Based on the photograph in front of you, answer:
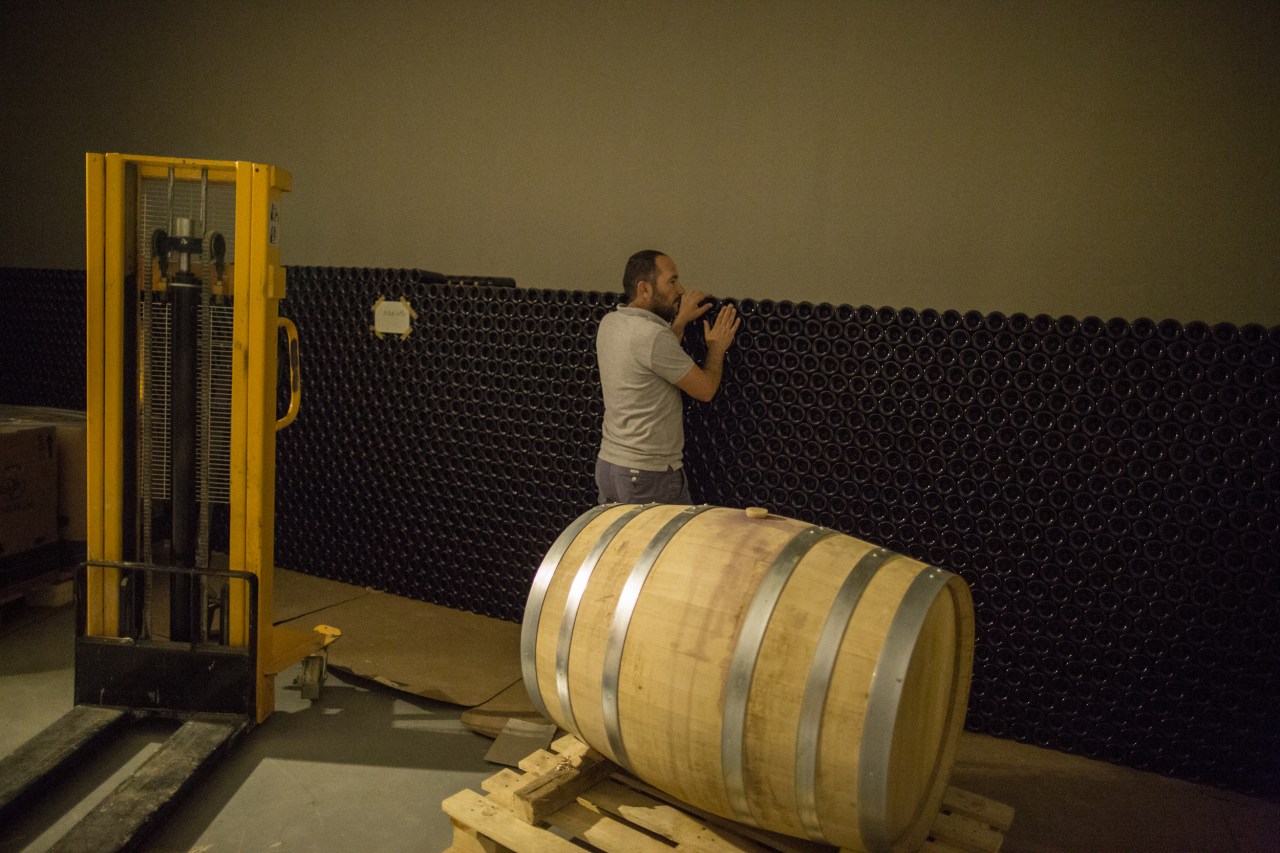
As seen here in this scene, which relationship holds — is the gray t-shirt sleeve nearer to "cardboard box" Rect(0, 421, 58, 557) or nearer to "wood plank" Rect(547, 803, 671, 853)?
"wood plank" Rect(547, 803, 671, 853)

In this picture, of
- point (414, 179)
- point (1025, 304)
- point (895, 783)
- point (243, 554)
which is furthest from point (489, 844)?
point (414, 179)

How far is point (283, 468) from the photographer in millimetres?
5098

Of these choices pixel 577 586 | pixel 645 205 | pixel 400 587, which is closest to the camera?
pixel 577 586

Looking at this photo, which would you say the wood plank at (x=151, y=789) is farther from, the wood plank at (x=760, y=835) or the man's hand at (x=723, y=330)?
the man's hand at (x=723, y=330)

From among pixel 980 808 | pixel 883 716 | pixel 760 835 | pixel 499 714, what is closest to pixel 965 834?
pixel 980 808

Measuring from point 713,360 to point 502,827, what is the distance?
6.60 ft

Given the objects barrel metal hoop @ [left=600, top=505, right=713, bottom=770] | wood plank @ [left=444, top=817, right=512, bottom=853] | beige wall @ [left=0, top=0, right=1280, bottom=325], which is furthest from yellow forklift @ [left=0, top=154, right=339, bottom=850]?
beige wall @ [left=0, top=0, right=1280, bottom=325]

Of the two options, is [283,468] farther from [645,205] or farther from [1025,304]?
[1025,304]

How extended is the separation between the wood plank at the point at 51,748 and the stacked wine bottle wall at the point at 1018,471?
191 centimetres

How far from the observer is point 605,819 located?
7.34 feet

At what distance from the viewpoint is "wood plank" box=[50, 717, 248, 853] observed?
2.35 m

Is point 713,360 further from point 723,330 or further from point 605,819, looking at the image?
point 605,819

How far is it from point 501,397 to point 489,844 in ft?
8.26

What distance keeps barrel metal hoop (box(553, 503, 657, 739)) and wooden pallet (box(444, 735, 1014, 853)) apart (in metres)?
0.20
